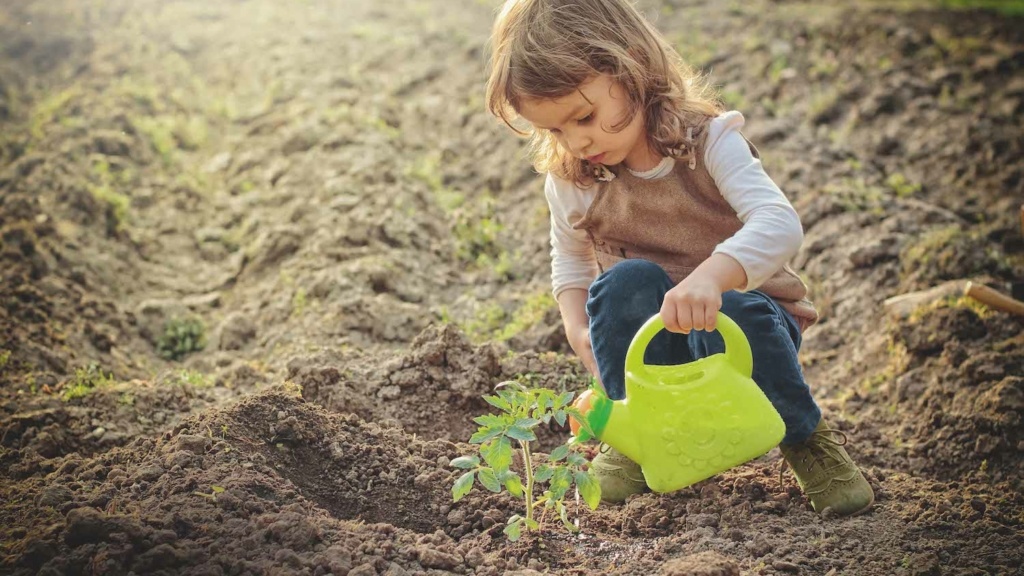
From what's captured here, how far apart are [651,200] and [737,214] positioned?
22cm

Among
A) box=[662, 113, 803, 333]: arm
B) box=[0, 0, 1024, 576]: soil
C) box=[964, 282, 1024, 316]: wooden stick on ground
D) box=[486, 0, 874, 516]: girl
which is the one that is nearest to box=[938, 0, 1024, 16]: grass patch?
box=[0, 0, 1024, 576]: soil

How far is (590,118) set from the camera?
228 cm

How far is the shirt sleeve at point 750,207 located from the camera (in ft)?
6.87

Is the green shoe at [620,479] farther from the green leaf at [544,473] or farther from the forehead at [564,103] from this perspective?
the forehead at [564,103]

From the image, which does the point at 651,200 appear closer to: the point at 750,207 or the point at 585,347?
the point at 750,207

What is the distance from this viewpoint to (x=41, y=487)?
2236 mm

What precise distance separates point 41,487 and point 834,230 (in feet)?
9.61

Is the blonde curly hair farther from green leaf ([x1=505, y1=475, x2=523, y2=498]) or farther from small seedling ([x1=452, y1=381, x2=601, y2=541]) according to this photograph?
green leaf ([x1=505, y1=475, x2=523, y2=498])

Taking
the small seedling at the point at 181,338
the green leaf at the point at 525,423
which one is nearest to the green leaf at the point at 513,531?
the green leaf at the point at 525,423

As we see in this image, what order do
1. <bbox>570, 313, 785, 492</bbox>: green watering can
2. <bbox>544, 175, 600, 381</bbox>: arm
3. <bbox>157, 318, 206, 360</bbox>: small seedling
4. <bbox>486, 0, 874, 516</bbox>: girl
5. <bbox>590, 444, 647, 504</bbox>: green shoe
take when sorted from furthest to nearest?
<bbox>157, 318, 206, 360</bbox>: small seedling → <bbox>544, 175, 600, 381</bbox>: arm → <bbox>590, 444, 647, 504</bbox>: green shoe → <bbox>486, 0, 874, 516</bbox>: girl → <bbox>570, 313, 785, 492</bbox>: green watering can

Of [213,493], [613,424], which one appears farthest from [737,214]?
[213,493]

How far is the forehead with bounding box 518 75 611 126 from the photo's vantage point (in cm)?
222

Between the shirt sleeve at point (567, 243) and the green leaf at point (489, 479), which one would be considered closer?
the green leaf at point (489, 479)

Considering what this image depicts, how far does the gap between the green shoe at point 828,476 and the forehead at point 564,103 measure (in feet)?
3.06
